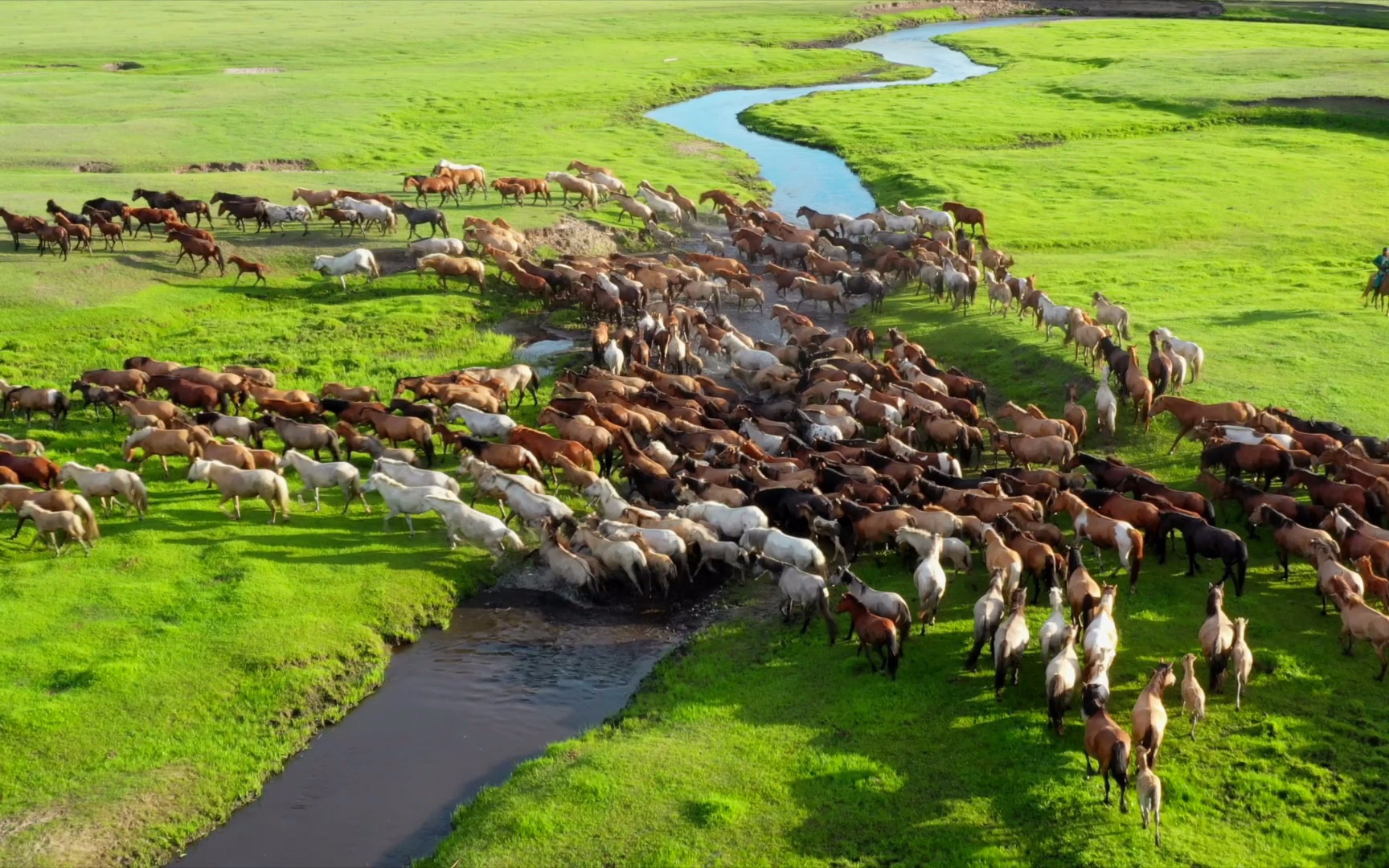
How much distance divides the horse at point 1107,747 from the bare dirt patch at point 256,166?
34.8 m

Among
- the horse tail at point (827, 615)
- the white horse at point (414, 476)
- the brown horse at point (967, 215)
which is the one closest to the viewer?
the horse tail at point (827, 615)

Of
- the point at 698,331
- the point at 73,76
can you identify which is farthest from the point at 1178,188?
the point at 73,76

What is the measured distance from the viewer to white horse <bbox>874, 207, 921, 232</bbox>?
1427 inches

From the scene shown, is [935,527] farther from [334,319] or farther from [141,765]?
[334,319]

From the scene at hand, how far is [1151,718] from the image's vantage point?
42.6 ft

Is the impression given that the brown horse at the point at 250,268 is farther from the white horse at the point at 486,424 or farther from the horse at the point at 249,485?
the horse at the point at 249,485

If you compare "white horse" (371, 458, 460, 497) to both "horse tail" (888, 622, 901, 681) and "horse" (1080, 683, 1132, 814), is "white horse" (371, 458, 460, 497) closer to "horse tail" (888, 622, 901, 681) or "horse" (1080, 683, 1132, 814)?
"horse tail" (888, 622, 901, 681)

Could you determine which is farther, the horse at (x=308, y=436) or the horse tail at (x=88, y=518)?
the horse at (x=308, y=436)

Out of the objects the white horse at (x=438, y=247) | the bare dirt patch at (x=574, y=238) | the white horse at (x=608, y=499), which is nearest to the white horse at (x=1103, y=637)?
the white horse at (x=608, y=499)

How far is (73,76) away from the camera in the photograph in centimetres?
5981

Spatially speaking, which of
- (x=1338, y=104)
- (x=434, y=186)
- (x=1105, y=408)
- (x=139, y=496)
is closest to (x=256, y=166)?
(x=434, y=186)

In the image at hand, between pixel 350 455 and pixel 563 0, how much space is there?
9079cm

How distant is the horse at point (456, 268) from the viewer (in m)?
30.4

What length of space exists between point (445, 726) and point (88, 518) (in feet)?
22.6
